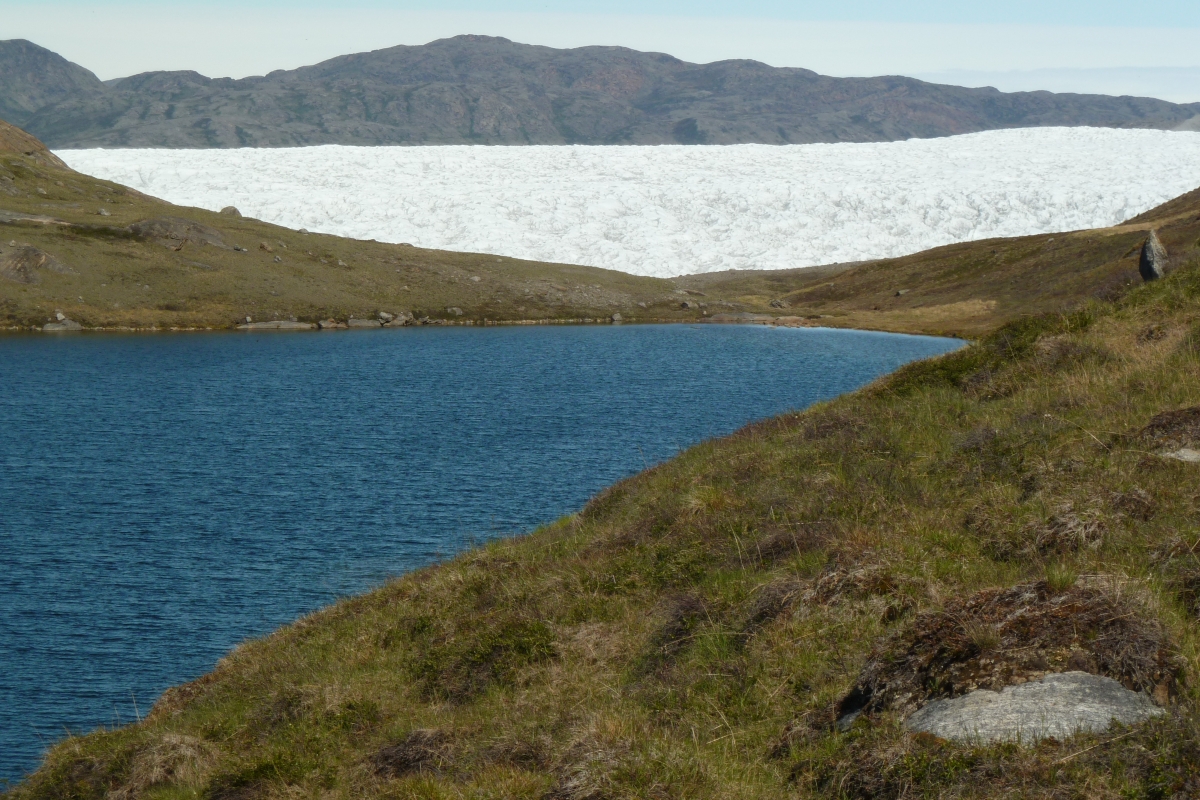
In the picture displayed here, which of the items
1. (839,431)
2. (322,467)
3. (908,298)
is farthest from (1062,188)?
(839,431)

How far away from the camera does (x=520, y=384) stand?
7581 cm

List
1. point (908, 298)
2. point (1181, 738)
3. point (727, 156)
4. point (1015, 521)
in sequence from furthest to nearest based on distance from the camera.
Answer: point (727, 156), point (908, 298), point (1015, 521), point (1181, 738)

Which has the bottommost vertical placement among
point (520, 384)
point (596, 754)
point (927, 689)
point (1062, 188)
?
point (520, 384)

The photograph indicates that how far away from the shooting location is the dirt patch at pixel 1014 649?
373 inches

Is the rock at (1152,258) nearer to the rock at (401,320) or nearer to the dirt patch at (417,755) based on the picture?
the dirt patch at (417,755)

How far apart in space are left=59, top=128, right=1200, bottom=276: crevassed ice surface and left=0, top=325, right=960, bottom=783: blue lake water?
6919 centimetres

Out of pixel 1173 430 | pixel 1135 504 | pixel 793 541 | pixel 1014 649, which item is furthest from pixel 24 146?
pixel 1014 649

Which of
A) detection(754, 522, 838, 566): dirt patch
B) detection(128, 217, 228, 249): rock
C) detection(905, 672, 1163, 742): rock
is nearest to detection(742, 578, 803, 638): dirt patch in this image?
detection(754, 522, 838, 566): dirt patch

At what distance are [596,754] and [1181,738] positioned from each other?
5.08 metres

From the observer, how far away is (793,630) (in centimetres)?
1271

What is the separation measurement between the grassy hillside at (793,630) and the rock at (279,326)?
98.1 m

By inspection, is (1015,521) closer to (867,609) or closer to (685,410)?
(867,609)

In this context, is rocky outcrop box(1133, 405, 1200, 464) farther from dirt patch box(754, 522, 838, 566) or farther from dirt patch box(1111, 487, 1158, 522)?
dirt patch box(754, 522, 838, 566)

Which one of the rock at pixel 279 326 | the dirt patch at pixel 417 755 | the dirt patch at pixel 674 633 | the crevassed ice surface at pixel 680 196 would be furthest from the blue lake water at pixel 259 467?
the crevassed ice surface at pixel 680 196
